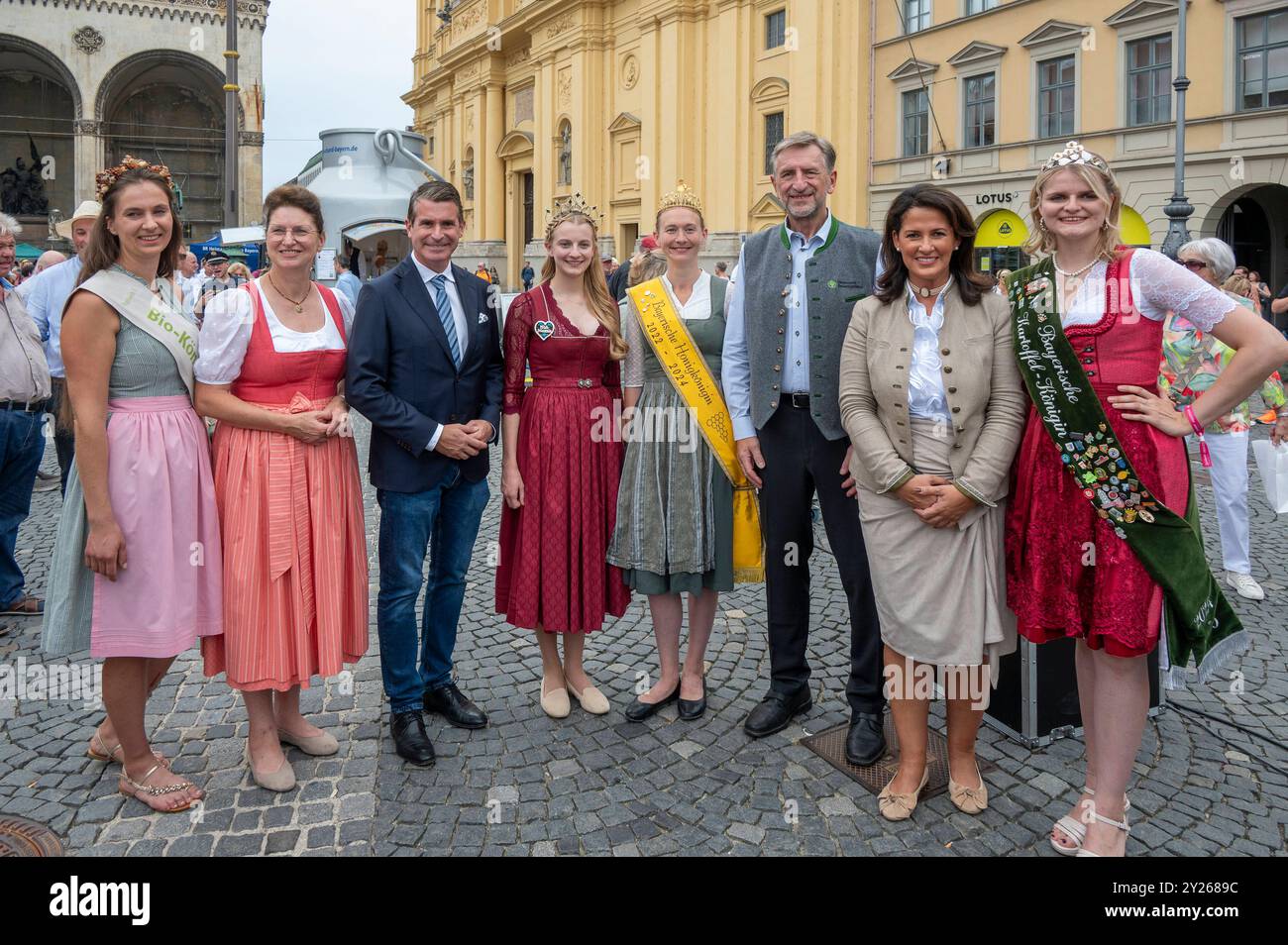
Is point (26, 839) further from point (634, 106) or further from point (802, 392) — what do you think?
point (634, 106)

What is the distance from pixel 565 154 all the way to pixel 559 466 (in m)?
36.2

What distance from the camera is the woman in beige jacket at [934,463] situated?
316cm

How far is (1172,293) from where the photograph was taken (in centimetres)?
285

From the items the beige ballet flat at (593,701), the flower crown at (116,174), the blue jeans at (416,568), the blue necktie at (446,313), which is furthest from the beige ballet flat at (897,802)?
the flower crown at (116,174)

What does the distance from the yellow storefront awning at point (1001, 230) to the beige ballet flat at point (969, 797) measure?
2186 centimetres

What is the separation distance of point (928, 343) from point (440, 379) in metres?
1.88

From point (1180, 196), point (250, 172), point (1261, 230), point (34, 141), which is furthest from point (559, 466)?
point (34, 141)

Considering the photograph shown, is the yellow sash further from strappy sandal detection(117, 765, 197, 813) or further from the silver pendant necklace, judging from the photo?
strappy sandal detection(117, 765, 197, 813)

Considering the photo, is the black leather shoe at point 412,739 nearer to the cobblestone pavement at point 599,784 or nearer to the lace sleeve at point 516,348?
the cobblestone pavement at point 599,784

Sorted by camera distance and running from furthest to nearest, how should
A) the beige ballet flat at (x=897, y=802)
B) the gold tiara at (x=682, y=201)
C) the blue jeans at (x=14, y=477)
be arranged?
the blue jeans at (x=14, y=477), the gold tiara at (x=682, y=201), the beige ballet flat at (x=897, y=802)

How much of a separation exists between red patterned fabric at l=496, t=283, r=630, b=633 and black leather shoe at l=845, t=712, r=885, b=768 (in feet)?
3.84

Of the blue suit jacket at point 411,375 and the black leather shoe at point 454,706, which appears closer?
the blue suit jacket at point 411,375

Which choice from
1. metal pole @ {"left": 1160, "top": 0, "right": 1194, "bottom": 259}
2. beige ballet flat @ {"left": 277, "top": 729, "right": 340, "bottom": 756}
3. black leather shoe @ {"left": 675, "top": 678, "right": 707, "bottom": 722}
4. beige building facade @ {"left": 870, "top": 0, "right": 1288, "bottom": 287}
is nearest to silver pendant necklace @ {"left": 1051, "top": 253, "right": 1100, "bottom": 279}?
black leather shoe @ {"left": 675, "top": 678, "right": 707, "bottom": 722}
